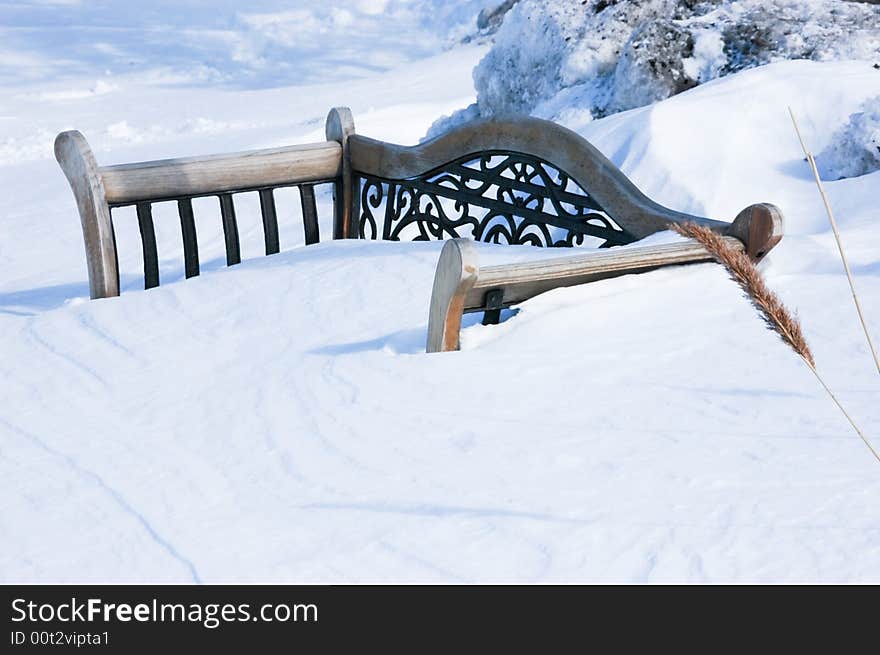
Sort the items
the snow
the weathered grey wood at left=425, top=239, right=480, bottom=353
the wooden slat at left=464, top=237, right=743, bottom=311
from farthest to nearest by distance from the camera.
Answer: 1. the wooden slat at left=464, top=237, right=743, bottom=311
2. the weathered grey wood at left=425, top=239, right=480, bottom=353
3. the snow

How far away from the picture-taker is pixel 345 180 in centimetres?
443

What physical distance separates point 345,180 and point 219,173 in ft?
1.93

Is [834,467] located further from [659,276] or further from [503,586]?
[659,276]

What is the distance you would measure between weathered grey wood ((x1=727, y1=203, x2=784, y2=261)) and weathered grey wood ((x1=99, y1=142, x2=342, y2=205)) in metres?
1.89

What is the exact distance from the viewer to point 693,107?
482cm

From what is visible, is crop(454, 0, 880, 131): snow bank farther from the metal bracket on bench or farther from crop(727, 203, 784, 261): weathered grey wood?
the metal bracket on bench

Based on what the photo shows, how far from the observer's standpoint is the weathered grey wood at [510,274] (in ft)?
8.40

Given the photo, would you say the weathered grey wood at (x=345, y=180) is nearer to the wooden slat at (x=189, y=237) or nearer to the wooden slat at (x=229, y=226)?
the wooden slat at (x=229, y=226)

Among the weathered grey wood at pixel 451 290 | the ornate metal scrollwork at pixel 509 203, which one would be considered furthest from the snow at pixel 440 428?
the ornate metal scrollwork at pixel 509 203

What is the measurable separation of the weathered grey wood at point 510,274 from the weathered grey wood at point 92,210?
1.56m

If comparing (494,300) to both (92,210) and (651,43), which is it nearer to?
(92,210)

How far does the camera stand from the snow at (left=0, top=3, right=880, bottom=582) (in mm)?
1873

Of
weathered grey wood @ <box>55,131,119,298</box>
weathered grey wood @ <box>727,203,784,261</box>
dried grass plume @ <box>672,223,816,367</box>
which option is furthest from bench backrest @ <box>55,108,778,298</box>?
dried grass plume @ <box>672,223,816,367</box>

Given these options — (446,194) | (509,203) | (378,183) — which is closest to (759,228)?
(509,203)
